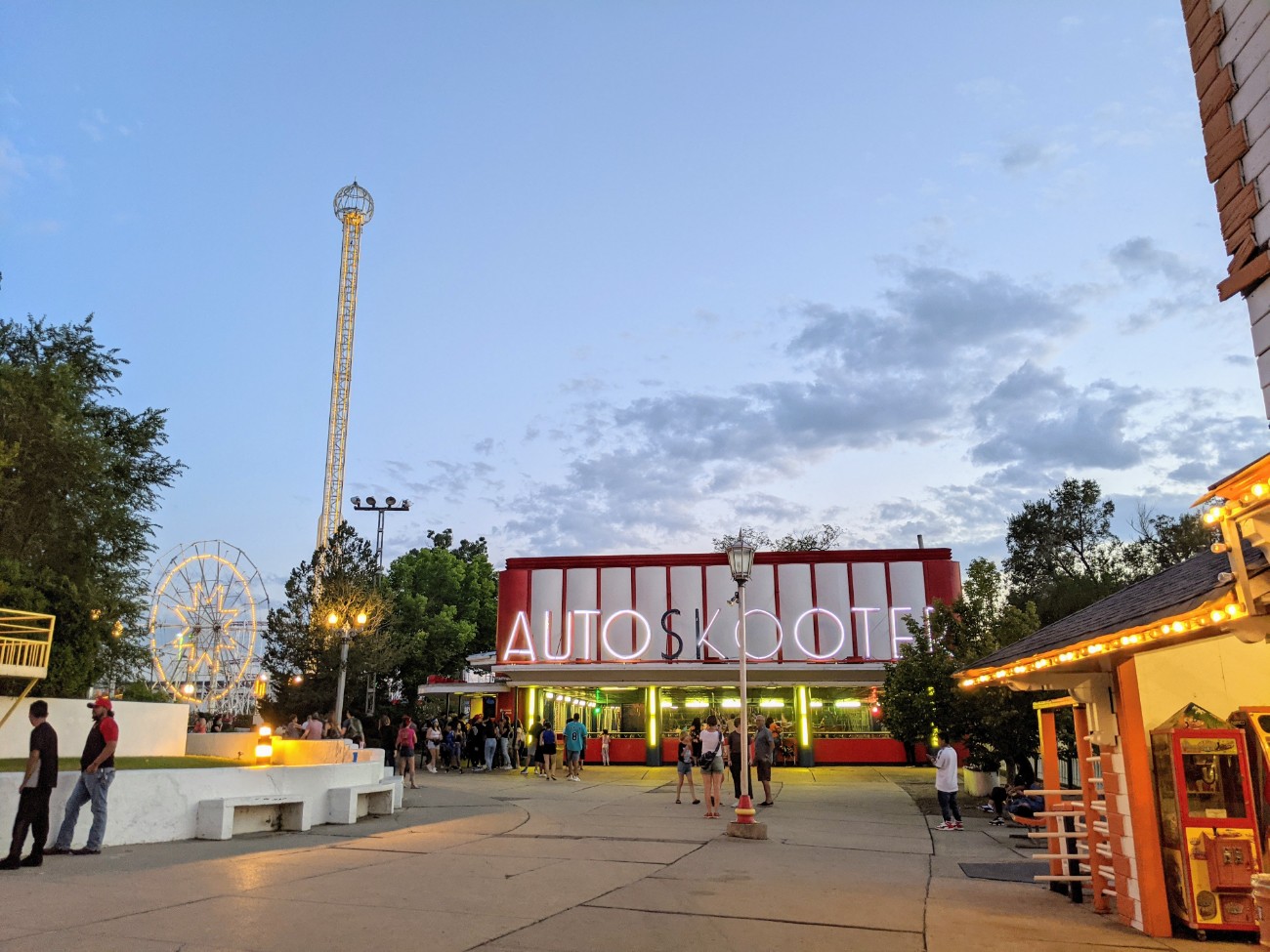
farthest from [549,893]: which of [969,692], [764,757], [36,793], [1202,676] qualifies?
[969,692]

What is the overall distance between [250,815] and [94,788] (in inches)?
124

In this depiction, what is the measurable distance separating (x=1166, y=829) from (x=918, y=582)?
24.7 meters

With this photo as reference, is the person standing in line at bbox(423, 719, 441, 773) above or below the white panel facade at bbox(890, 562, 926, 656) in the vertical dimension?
below

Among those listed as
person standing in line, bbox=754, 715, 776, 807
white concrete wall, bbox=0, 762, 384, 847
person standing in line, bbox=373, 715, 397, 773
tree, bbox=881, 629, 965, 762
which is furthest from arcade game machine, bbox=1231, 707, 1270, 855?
person standing in line, bbox=373, 715, 397, 773

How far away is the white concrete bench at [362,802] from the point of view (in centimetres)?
1450

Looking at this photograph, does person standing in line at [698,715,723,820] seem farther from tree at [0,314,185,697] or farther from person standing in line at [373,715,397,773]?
person standing in line at [373,715,397,773]

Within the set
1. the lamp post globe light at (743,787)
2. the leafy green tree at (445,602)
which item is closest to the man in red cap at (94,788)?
the lamp post globe light at (743,787)

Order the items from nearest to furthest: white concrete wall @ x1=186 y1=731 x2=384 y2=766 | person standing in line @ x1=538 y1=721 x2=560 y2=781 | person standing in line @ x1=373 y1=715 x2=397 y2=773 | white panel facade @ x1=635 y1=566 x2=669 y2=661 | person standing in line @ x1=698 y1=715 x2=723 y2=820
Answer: person standing in line @ x1=698 y1=715 x2=723 y2=820 → white concrete wall @ x1=186 y1=731 x2=384 y2=766 → person standing in line @ x1=538 y1=721 x2=560 y2=781 → person standing in line @ x1=373 y1=715 x2=397 y2=773 → white panel facade @ x1=635 y1=566 x2=669 y2=661

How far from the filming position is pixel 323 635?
30.1m

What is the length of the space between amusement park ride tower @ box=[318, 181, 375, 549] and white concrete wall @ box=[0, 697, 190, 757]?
38.0 meters

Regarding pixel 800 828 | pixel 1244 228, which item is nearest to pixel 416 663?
pixel 800 828

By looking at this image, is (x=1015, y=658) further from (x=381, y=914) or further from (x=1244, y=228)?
(x=381, y=914)

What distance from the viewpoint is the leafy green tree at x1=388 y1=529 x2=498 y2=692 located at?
148 ft

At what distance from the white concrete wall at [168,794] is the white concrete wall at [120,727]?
4.15m
